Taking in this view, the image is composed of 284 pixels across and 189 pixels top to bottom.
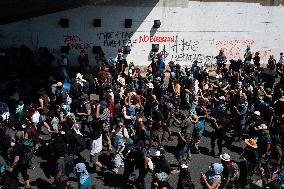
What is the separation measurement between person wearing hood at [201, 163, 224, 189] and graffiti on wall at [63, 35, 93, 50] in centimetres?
1420

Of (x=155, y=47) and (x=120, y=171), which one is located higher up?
(x=155, y=47)

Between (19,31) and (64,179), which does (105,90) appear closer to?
(64,179)

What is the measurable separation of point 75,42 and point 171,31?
561cm

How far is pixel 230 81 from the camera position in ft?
72.2

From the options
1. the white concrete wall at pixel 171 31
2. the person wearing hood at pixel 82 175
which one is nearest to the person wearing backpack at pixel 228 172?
the person wearing hood at pixel 82 175

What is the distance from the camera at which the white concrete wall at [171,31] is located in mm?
25266

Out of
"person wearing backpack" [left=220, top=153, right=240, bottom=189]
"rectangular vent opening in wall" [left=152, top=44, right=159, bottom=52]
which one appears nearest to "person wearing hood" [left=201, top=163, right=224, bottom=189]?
"person wearing backpack" [left=220, top=153, right=240, bottom=189]

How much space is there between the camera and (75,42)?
25.8 meters

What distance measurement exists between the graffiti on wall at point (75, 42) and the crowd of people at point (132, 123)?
1.64 m

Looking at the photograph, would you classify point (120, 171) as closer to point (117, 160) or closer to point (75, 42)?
point (117, 160)

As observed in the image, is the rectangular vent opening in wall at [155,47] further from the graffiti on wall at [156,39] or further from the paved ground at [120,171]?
the paved ground at [120,171]

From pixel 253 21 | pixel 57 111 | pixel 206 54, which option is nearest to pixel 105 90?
pixel 57 111

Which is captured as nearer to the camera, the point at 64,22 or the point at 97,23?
the point at 64,22

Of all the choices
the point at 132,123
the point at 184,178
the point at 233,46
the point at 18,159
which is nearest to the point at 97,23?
the point at 233,46
